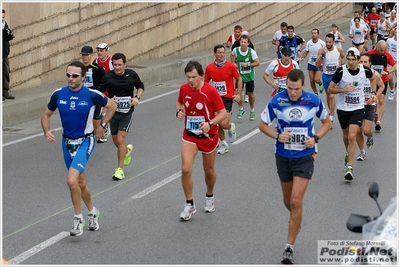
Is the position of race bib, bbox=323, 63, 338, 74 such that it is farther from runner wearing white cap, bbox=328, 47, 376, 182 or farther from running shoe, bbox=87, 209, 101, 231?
running shoe, bbox=87, 209, 101, 231

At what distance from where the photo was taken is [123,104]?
12.3 meters

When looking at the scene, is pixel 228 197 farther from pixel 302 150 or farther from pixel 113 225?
pixel 302 150

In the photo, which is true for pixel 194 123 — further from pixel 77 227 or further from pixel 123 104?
pixel 123 104

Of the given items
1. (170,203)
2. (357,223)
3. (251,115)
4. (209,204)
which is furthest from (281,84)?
(357,223)

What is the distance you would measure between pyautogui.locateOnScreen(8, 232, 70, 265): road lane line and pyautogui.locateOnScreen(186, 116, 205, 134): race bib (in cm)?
185

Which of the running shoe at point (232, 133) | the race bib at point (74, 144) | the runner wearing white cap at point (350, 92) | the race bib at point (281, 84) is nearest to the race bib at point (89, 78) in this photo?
the running shoe at point (232, 133)

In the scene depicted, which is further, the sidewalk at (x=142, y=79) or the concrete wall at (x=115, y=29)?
the concrete wall at (x=115, y=29)

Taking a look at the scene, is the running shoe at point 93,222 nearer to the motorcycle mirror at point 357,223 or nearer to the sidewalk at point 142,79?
the motorcycle mirror at point 357,223

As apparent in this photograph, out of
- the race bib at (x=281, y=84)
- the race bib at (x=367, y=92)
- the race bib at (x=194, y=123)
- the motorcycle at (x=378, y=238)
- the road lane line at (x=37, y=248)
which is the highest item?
the motorcycle at (x=378, y=238)

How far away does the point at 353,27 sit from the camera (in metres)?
27.3

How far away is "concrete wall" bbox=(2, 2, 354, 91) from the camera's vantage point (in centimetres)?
1936

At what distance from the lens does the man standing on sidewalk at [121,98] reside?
39.7 feet

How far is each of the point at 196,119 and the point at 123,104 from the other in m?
2.84

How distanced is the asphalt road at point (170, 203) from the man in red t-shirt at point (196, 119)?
52 centimetres
